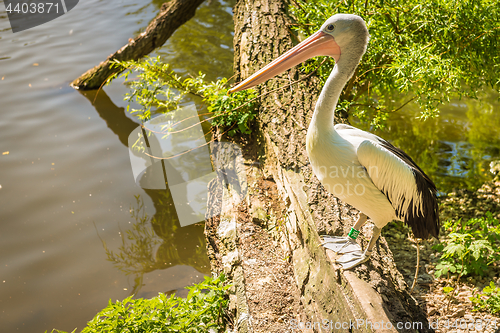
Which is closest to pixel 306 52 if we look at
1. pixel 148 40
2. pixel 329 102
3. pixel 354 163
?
pixel 329 102

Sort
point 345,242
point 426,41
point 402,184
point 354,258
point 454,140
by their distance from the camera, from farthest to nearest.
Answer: point 454,140, point 426,41, point 345,242, point 354,258, point 402,184

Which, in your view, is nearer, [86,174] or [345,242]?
[345,242]

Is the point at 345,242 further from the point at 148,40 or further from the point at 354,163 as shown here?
the point at 148,40

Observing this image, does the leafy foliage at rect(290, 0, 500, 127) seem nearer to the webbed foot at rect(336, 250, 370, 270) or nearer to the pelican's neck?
the pelican's neck

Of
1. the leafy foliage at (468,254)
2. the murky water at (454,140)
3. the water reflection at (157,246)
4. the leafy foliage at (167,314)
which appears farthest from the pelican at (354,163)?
the murky water at (454,140)

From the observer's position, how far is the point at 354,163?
6.57ft

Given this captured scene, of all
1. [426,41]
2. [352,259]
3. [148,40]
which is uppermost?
[148,40]

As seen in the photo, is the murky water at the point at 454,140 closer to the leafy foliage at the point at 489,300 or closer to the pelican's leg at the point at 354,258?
the leafy foliage at the point at 489,300

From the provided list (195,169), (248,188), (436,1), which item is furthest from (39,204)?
(436,1)

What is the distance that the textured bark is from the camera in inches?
81.3

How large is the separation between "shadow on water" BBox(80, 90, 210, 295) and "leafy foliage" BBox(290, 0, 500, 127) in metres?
2.21

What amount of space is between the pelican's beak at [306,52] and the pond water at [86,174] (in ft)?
7.31

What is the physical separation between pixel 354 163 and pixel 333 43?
0.73 meters

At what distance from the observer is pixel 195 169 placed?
4648mm
